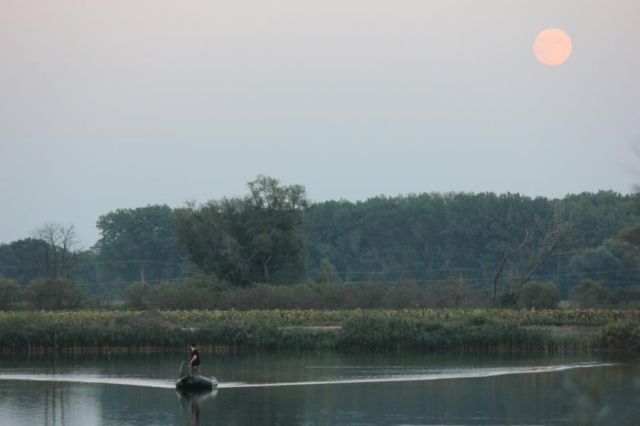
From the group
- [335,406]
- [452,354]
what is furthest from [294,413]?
[452,354]

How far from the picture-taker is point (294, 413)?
1446 inches

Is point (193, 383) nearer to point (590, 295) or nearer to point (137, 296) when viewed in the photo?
point (137, 296)

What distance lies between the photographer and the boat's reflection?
123 ft

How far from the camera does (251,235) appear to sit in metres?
86.1

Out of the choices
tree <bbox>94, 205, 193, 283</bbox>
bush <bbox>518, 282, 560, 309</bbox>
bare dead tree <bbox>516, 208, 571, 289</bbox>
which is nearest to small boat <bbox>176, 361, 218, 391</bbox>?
bush <bbox>518, 282, 560, 309</bbox>

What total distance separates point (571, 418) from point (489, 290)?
6566 cm

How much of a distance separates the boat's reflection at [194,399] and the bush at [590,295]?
39590mm

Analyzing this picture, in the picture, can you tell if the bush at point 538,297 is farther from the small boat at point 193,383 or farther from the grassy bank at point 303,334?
the small boat at point 193,383

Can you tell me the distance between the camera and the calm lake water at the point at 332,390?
35.9 m

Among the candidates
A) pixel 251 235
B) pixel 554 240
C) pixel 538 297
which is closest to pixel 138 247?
pixel 251 235

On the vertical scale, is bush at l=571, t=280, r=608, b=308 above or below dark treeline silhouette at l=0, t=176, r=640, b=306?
below

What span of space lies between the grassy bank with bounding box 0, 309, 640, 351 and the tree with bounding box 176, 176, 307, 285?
21.0 m

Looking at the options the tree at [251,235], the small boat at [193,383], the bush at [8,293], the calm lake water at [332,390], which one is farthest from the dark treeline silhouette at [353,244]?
the small boat at [193,383]

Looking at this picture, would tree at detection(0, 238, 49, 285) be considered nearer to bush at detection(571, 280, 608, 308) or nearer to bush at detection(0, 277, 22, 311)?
bush at detection(0, 277, 22, 311)
